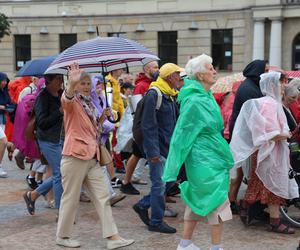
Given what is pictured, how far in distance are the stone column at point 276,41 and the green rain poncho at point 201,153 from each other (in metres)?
23.7

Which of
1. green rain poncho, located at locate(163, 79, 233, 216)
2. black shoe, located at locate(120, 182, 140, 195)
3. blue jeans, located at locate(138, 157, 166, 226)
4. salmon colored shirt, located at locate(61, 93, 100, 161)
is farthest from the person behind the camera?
black shoe, located at locate(120, 182, 140, 195)

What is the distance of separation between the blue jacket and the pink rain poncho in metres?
2.37

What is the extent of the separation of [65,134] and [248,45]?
24.2 m

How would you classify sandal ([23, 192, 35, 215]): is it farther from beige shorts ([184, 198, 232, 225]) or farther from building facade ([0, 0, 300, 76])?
building facade ([0, 0, 300, 76])

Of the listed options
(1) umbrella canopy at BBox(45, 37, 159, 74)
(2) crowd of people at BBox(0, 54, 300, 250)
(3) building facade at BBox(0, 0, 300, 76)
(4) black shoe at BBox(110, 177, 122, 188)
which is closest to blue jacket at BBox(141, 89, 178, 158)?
(2) crowd of people at BBox(0, 54, 300, 250)

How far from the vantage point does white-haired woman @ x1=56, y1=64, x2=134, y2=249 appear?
5.41 metres

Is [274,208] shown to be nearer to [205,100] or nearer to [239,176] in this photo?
[239,176]

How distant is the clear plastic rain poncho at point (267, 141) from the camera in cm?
575

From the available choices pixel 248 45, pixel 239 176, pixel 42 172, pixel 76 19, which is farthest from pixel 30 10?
pixel 239 176

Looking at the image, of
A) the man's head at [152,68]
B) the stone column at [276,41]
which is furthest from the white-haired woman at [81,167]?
the stone column at [276,41]

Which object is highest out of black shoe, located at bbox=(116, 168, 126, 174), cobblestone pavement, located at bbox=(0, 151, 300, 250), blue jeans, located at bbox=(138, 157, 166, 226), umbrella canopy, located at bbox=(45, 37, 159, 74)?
umbrella canopy, located at bbox=(45, 37, 159, 74)

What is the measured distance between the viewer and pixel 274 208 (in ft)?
19.8

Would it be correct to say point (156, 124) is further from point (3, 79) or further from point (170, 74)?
point (3, 79)

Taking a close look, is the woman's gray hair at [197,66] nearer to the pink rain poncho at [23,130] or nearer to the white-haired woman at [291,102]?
the white-haired woman at [291,102]
